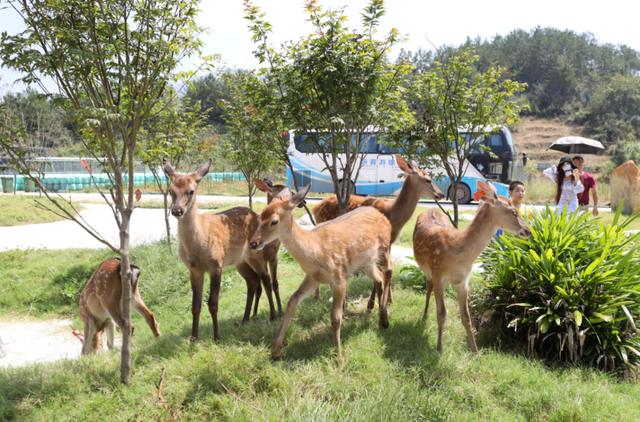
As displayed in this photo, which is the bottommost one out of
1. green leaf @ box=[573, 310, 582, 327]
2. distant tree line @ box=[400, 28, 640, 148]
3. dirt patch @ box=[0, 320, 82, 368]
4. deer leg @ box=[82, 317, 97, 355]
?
dirt patch @ box=[0, 320, 82, 368]

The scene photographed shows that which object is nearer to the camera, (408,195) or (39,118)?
(408,195)

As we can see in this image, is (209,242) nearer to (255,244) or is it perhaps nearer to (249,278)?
(249,278)

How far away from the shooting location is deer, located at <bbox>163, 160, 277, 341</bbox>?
454 centimetres

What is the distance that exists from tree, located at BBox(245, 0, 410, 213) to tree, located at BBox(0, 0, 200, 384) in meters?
1.86

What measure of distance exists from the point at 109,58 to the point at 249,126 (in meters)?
4.04

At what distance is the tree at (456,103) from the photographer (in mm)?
6441

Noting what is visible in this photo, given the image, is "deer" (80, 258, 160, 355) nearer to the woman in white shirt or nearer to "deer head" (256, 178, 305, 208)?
"deer head" (256, 178, 305, 208)

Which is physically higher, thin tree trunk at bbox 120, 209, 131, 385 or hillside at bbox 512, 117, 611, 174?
hillside at bbox 512, 117, 611, 174

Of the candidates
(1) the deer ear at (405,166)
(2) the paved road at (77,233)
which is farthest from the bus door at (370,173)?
(1) the deer ear at (405,166)

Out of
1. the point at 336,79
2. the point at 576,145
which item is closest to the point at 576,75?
the point at 576,145

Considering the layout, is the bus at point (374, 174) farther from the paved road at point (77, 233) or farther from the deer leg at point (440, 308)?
the deer leg at point (440, 308)

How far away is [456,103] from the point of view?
645 centimetres

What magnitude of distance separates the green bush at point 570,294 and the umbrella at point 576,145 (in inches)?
252

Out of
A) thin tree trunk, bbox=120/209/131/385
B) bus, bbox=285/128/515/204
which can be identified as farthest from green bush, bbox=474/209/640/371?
bus, bbox=285/128/515/204
